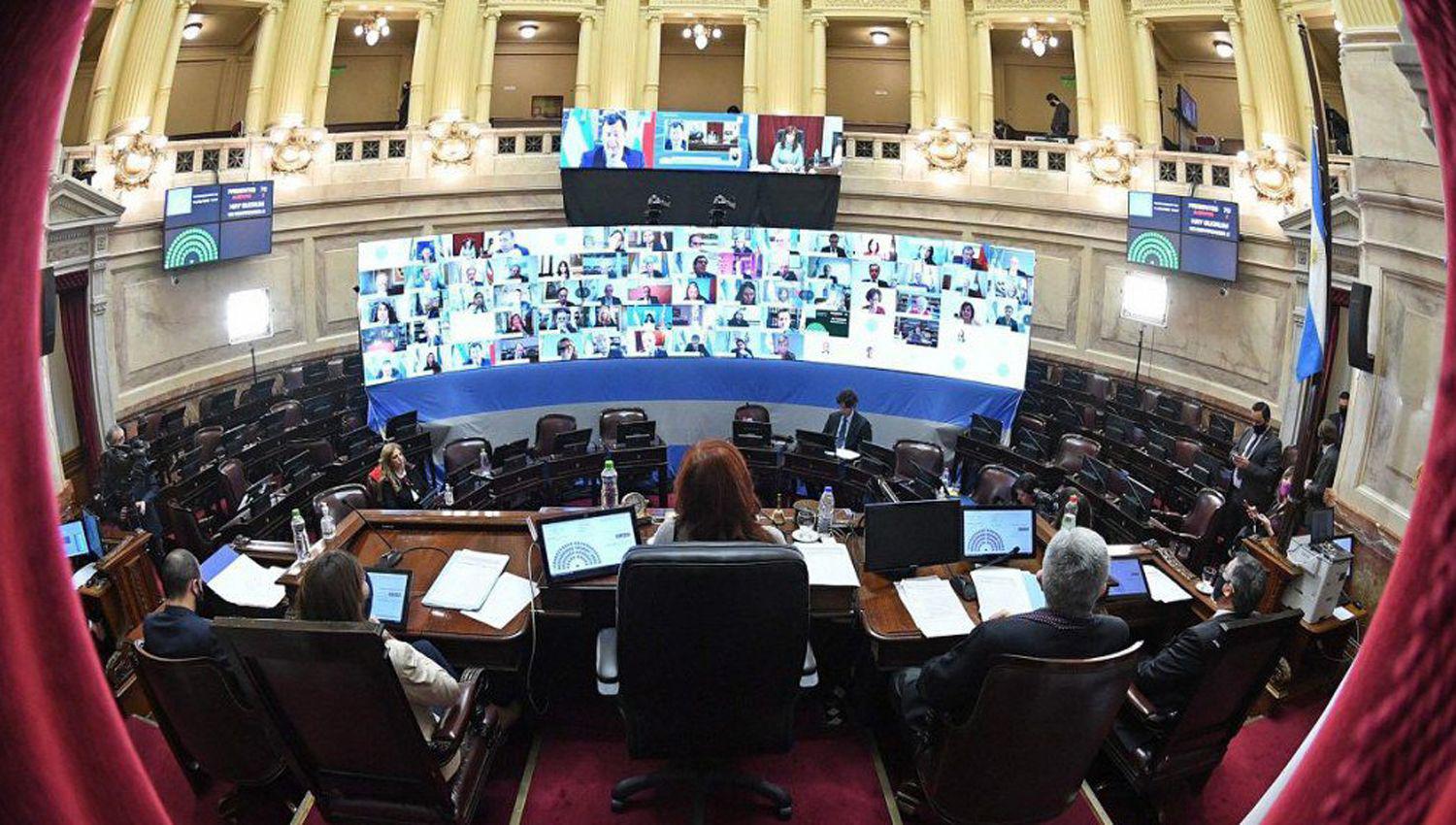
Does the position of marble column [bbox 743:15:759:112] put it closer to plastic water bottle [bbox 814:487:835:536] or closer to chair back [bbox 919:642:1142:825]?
plastic water bottle [bbox 814:487:835:536]

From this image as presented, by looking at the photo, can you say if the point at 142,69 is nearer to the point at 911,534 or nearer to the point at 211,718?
the point at 211,718

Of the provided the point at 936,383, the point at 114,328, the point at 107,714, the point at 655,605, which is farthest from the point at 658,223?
the point at 107,714

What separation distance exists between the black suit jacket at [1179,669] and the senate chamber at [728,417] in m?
0.02

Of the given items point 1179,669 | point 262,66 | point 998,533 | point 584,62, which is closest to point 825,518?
point 998,533

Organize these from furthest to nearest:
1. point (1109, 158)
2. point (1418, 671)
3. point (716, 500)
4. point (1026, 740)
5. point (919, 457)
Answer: point (1109, 158) < point (919, 457) < point (716, 500) < point (1026, 740) < point (1418, 671)

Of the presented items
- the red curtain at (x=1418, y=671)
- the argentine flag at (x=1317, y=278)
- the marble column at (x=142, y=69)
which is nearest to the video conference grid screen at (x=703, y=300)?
the marble column at (x=142, y=69)

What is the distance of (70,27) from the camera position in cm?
32

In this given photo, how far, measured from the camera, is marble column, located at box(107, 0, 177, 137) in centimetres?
1076

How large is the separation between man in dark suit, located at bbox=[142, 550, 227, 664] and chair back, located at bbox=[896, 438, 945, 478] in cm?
573

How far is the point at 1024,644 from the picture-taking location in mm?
2895

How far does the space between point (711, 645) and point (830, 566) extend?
159 centimetres

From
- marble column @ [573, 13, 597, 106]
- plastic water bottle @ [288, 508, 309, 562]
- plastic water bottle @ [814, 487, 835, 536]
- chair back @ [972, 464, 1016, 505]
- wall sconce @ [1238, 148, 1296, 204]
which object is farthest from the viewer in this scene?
marble column @ [573, 13, 597, 106]

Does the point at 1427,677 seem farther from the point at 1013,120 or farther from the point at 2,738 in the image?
the point at 1013,120

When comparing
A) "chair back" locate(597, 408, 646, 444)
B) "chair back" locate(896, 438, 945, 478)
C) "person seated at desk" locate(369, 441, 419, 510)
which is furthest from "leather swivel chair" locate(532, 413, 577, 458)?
"chair back" locate(896, 438, 945, 478)
